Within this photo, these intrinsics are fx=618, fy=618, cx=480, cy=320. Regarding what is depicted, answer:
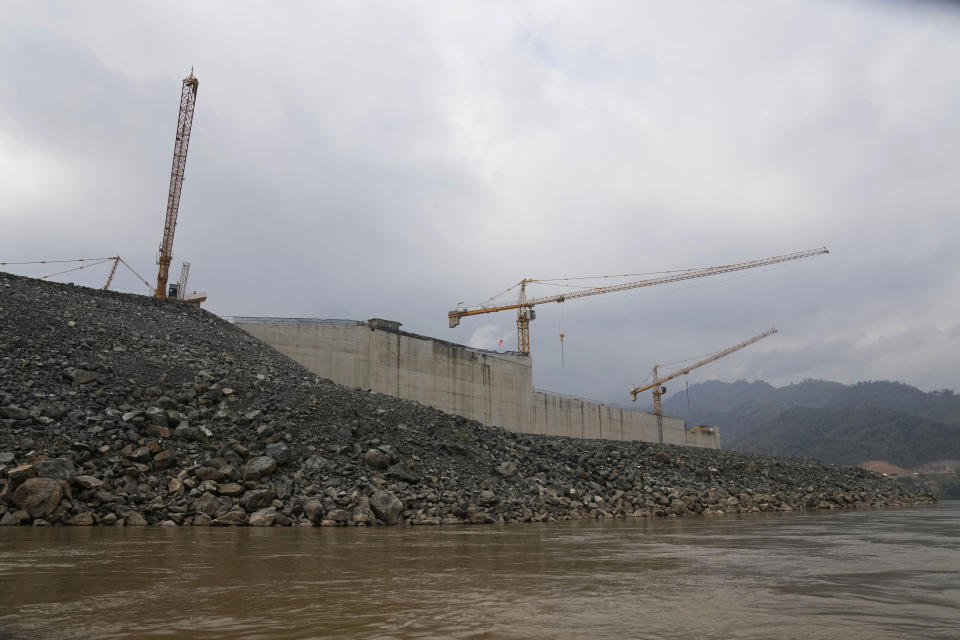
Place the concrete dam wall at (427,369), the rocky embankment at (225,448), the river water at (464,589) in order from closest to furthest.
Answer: the river water at (464,589) → the rocky embankment at (225,448) → the concrete dam wall at (427,369)

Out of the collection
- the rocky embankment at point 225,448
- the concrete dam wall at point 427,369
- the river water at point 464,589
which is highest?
the concrete dam wall at point 427,369

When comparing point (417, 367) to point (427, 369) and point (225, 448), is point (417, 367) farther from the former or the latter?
point (225, 448)

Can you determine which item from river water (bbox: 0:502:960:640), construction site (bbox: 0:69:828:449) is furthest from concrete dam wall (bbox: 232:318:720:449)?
river water (bbox: 0:502:960:640)

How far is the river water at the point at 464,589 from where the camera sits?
4.90m

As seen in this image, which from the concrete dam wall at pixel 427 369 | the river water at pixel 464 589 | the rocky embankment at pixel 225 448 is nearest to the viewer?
the river water at pixel 464 589

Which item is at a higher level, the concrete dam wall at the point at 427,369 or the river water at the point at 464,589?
the concrete dam wall at the point at 427,369

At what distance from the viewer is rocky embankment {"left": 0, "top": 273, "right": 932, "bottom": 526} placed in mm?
16766

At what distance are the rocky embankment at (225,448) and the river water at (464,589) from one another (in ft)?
13.3

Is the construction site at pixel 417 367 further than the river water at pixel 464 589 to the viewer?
Yes

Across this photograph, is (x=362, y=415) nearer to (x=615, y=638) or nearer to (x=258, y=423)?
(x=258, y=423)

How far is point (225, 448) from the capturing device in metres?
19.7

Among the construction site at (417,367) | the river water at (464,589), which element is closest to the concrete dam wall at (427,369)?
the construction site at (417,367)

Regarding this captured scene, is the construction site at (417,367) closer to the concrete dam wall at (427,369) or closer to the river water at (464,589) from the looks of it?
the concrete dam wall at (427,369)

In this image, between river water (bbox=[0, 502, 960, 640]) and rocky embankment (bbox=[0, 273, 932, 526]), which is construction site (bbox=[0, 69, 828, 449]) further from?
river water (bbox=[0, 502, 960, 640])
